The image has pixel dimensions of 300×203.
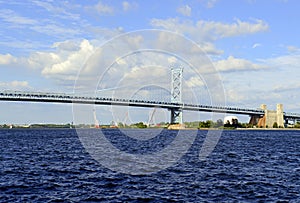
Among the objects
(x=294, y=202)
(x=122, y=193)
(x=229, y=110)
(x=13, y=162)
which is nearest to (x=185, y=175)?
(x=122, y=193)

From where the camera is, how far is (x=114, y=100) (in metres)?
135

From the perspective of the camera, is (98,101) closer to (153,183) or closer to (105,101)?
(105,101)

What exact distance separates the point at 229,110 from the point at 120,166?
477 ft

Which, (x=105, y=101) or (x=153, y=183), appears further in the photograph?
(x=105, y=101)

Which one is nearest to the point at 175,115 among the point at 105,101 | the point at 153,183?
the point at 105,101

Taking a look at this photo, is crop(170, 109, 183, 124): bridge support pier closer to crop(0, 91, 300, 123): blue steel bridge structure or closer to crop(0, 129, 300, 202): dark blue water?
crop(0, 91, 300, 123): blue steel bridge structure

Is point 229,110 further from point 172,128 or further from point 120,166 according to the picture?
point 120,166

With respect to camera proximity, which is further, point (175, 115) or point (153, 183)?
point (175, 115)

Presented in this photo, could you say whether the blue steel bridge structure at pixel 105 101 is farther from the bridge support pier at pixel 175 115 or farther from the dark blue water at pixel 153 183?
the dark blue water at pixel 153 183

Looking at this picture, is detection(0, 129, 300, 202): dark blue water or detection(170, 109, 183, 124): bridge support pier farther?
detection(170, 109, 183, 124): bridge support pier

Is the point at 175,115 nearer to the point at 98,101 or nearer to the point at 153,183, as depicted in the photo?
the point at 98,101

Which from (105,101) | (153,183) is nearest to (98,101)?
(105,101)

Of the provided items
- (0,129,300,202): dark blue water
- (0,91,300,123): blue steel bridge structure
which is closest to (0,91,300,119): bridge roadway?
(0,91,300,123): blue steel bridge structure

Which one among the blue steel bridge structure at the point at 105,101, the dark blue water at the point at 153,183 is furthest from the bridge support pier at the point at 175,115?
the dark blue water at the point at 153,183
